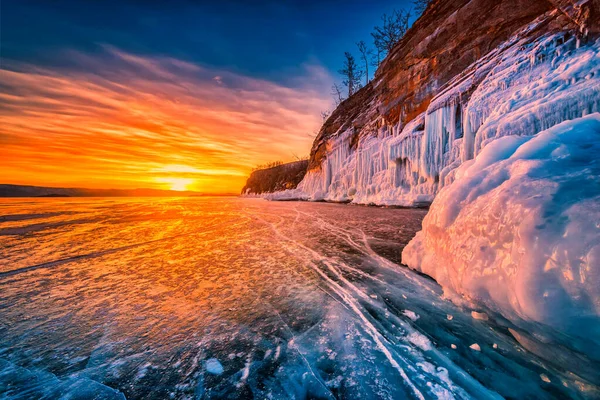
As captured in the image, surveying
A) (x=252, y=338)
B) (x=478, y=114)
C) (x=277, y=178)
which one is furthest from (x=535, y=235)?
(x=277, y=178)

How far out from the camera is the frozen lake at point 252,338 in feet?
3.95

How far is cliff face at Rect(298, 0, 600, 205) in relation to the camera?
5500 millimetres

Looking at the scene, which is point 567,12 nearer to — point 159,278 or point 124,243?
point 159,278

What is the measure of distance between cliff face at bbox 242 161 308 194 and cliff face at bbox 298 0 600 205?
18.8 m

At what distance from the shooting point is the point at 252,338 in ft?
5.28

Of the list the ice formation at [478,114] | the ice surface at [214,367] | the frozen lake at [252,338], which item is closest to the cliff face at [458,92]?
the ice formation at [478,114]

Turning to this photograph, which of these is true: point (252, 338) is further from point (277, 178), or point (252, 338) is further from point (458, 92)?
point (277, 178)

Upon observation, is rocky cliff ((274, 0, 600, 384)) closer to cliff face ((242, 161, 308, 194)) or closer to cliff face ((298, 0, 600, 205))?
cliff face ((298, 0, 600, 205))

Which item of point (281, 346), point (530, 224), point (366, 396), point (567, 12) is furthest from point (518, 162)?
point (567, 12)

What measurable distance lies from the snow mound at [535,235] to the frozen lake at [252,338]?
0.29 meters

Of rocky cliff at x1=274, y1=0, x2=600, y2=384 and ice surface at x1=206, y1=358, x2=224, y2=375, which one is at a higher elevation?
rocky cliff at x1=274, y1=0, x2=600, y2=384

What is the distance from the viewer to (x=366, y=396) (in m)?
1.14

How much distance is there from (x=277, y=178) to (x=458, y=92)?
36.5m

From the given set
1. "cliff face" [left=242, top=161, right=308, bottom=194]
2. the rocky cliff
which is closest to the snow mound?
the rocky cliff
